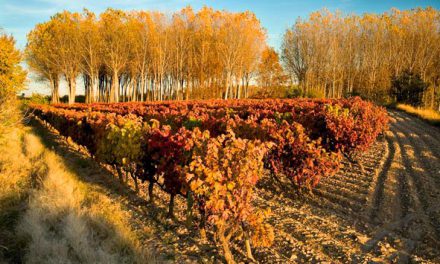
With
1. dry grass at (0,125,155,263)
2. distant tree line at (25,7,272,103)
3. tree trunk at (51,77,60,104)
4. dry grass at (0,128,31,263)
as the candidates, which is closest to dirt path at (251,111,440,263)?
dry grass at (0,125,155,263)

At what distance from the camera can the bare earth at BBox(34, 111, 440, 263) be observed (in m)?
5.16

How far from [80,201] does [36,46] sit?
1624 inches

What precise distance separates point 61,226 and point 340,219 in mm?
5355

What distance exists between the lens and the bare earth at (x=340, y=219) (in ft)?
16.9

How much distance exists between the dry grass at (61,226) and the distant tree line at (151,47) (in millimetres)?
34906

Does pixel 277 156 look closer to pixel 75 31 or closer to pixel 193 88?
pixel 75 31

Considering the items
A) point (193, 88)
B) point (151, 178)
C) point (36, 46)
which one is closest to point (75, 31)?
point (36, 46)

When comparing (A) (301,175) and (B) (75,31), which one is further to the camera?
(B) (75,31)

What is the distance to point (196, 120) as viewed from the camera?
10.9m

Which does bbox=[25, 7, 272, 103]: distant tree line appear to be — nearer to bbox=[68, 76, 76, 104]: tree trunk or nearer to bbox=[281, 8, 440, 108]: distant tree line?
bbox=[68, 76, 76, 104]: tree trunk

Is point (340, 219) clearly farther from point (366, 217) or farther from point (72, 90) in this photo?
point (72, 90)

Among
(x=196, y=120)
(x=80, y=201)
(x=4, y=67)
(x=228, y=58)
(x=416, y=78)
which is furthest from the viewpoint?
(x=228, y=58)

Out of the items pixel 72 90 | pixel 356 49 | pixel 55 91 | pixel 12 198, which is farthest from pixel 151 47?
pixel 12 198

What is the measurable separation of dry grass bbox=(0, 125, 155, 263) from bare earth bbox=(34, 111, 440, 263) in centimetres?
46
